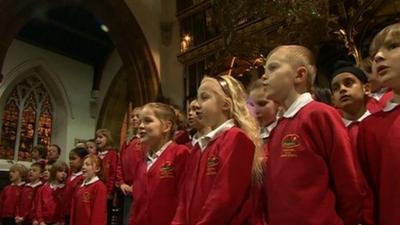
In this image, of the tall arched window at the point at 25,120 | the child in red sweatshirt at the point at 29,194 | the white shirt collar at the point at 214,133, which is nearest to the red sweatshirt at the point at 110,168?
the child in red sweatshirt at the point at 29,194

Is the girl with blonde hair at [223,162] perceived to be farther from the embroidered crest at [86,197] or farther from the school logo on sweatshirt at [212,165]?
the embroidered crest at [86,197]

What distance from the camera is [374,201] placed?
1529 millimetres

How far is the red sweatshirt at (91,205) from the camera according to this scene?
4.06m

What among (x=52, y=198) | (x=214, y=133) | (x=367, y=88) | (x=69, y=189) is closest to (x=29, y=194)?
(x=52, y=198)

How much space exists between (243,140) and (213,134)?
197 millimetres

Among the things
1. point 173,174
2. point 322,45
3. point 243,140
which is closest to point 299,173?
point 243,140

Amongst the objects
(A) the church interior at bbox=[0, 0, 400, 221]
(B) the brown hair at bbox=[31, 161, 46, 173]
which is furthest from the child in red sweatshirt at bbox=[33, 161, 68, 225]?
(A) the church interior at bbox=[0, 0, 400, 221]

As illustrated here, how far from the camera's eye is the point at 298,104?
1727 mm

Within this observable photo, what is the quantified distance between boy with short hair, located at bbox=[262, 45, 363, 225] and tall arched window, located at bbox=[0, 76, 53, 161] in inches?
383

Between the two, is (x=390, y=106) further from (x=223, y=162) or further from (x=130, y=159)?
(x=130, y=159)

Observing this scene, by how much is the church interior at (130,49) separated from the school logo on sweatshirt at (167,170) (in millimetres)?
2755

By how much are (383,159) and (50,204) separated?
4.62 metres

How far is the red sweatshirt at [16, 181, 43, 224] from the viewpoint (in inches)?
234

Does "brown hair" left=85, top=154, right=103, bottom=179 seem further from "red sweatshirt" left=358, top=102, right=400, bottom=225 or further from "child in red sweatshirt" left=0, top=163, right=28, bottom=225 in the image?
"red sweatshirt" left=358, top=102, right=400, bottom=225
